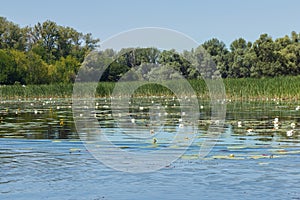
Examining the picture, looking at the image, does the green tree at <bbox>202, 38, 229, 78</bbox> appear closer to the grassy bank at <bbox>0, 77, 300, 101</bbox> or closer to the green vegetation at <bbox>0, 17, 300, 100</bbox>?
the green vegetation at <bbox>0, 17, 300, 100</bbox>

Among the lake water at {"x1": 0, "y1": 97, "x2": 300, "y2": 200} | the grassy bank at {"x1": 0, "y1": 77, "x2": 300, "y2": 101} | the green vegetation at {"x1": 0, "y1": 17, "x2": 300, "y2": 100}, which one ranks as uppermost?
the green vegetation at {"x1": 0, "y1": 17, "x2": 300, "y2": 100}

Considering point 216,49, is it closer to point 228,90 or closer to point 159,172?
point 228,90

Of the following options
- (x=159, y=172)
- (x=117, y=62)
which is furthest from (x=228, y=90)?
(x=159, y=172)

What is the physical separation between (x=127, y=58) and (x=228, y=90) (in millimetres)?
25464

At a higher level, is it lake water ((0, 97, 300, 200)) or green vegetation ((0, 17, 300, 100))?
green vegetation ((0, 17, 300, 100))

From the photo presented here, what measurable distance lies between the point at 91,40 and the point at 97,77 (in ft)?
90.8

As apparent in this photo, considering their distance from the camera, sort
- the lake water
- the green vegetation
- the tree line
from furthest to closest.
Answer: the tree line < the green vegetation < the lake water

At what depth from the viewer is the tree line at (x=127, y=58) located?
72625 mm

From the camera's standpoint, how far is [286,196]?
341 inches

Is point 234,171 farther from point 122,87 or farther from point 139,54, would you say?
point 139,54

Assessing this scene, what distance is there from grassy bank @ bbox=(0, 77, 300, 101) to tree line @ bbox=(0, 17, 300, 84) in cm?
755

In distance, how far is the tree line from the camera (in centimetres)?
7262

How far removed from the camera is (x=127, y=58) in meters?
70.7

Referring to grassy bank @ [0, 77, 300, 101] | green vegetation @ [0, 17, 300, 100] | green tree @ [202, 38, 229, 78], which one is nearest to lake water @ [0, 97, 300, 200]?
grassy bank @ [0, 77, 300, 101]
